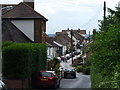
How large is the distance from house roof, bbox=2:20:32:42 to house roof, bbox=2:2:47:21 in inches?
76.3

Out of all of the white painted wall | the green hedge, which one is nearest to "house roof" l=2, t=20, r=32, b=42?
the white painted wall

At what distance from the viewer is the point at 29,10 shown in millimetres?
44562

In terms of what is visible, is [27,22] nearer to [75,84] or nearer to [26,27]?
[26,27]

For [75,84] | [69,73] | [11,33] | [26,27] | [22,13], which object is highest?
[22,13]

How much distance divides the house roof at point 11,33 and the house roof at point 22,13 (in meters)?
1.94

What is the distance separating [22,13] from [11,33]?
18.7 ft

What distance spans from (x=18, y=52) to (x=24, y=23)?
63.8 ft

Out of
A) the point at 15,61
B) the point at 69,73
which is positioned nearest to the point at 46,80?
the point at 15,61

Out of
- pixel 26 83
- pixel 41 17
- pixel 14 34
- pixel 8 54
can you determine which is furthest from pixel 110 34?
pixel 41 17

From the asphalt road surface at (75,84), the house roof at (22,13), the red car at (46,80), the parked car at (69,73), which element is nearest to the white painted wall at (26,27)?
the house roof at (22,13)

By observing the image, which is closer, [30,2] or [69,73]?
[30,2]

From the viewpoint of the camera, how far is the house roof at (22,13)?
4356 centimetres

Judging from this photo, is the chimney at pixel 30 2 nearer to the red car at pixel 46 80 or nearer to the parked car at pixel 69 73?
the parked car at pixel 69 73

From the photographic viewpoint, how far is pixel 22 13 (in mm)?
44375
